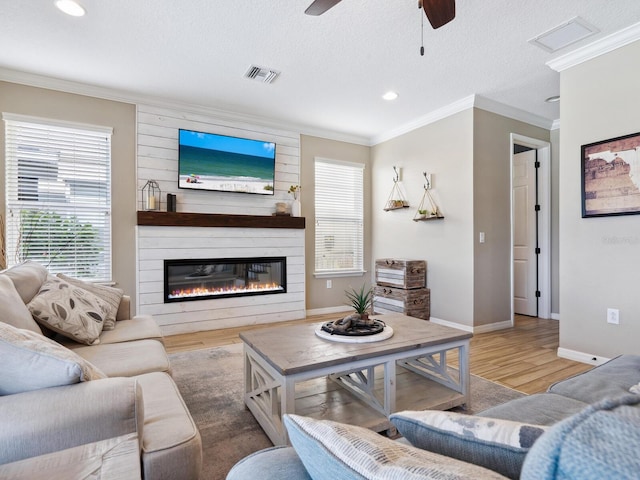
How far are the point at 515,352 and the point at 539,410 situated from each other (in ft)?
7.94

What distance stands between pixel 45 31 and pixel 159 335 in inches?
97.9

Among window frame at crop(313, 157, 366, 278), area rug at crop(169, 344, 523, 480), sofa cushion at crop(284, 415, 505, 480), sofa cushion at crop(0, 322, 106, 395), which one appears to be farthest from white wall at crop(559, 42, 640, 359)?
sofa cushion at crop(0, 322, 106, 395)

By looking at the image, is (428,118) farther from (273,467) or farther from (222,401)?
(273,467)

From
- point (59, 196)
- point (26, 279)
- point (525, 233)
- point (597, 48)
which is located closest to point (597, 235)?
point (597, 48)

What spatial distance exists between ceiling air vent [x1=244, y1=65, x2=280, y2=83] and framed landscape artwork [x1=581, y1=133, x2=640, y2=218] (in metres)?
2.86

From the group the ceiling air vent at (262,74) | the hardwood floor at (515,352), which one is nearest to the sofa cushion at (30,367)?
the hardwood floor at (515,352)

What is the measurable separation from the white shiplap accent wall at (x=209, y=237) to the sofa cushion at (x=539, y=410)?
356 cm

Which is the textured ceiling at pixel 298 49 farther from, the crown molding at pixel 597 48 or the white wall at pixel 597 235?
the white wall at pixel 597 235

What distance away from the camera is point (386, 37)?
2.78 metres

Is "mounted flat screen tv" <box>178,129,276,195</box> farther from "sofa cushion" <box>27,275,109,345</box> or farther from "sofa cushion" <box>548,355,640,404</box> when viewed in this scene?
"sofa cushion" <box>548,355,640,404</box>

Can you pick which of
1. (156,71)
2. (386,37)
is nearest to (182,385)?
(156,71)

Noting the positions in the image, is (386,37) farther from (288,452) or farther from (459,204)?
(288,452)

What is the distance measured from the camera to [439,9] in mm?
1956

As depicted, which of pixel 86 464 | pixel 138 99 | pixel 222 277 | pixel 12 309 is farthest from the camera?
pixel 222 277
